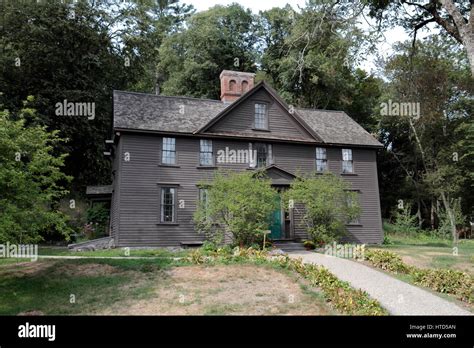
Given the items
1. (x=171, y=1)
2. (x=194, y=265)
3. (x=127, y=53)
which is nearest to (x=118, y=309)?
(x=194, y=265)

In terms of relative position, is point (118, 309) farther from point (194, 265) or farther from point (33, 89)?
point (33, 89)

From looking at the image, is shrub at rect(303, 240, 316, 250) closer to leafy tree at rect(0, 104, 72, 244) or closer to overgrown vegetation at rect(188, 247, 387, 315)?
overgrown vegetation at rect(188, 247, 387, 315)

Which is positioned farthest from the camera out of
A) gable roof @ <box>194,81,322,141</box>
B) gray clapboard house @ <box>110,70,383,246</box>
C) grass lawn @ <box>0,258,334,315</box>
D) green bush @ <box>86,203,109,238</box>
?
green bush @ <box>86,203,109,238</box>

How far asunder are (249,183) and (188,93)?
A: 23.1 meters

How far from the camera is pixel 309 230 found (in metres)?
19.3

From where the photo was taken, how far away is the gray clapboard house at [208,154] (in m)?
18.6

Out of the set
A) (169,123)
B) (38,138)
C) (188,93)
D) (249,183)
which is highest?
(188,93)

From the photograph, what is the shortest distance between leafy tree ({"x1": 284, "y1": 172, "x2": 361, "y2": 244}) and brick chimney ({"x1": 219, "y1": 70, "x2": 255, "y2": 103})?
7.10 metres

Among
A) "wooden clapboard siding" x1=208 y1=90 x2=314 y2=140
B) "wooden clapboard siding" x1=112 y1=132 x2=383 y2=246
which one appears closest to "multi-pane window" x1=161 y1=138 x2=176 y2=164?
"wooden clapboard siding" x1=112 y1=132 x2=383 y2=246

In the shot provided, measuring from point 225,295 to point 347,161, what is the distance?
50.4ft

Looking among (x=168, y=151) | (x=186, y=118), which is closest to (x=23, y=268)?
(x=168, y=151)

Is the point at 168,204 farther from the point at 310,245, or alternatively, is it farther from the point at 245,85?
the point at 245,85

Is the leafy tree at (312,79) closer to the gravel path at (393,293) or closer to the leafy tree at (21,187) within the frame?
the gravel path at (393,293)

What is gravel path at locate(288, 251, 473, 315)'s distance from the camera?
29.8 feet
